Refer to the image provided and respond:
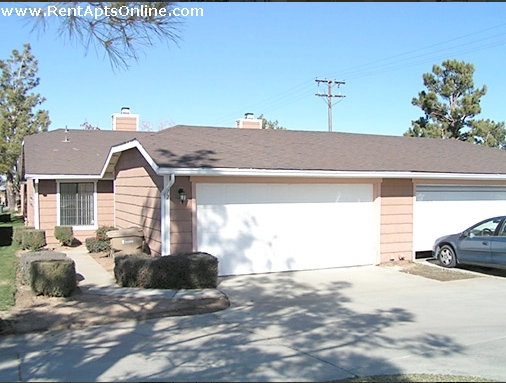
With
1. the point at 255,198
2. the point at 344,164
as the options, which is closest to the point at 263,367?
the point at 255,198

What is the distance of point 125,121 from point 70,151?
18.5 ft

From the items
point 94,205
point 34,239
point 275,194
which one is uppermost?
point 275,194

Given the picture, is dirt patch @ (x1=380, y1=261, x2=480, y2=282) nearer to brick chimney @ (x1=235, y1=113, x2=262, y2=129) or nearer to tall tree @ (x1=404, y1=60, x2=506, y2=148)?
brick chimney @ (x1=235, y1=113, x2=262, y2=129)

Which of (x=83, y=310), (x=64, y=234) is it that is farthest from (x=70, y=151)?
(x=83, y=310)

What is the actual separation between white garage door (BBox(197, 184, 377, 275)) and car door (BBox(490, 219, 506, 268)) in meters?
2.98

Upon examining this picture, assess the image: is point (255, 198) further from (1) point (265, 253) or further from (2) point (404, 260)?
(2) point (404, 260)

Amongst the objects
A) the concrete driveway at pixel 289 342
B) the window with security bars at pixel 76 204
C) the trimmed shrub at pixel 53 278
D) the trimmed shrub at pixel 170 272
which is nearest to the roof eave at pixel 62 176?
the window with security bars at pixel 76 204

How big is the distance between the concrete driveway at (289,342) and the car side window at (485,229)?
8.41 ft

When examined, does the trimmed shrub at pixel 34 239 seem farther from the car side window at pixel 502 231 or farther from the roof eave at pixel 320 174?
the car side window at pixel 502 231

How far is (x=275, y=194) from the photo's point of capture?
12.7 meters

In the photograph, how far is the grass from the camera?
897cm

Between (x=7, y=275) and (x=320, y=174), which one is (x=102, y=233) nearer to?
(x=7, y=275)

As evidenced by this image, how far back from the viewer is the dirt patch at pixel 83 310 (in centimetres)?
775

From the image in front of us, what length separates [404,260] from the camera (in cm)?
1433
